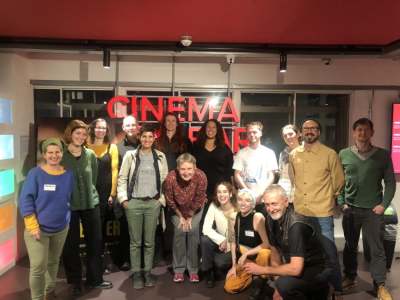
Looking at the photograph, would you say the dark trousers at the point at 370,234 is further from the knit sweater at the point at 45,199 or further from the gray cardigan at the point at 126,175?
the knit sweater at the point at 45,199

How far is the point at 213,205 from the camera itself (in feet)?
11.3

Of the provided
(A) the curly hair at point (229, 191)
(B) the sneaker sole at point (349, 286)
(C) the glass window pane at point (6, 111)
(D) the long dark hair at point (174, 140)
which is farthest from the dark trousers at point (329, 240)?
(C) the glass window pane at point (6, 111)

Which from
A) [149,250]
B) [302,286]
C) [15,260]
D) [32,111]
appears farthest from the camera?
[32,111]

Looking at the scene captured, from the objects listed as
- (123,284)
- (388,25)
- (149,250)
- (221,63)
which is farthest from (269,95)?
(123,284)

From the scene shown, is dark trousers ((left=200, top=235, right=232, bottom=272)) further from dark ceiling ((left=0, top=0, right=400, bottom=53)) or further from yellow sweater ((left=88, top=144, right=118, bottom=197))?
dark ceiling ((left=0, top=0, right=400, bottom=53))

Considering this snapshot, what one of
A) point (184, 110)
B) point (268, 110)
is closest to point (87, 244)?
point (184, 110)

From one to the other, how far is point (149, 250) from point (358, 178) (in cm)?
202

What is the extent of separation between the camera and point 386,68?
14.5 feet

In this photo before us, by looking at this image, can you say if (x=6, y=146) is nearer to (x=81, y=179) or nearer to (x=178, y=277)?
(x=81, y=179)

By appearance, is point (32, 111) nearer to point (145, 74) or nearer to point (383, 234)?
point (145, 74)

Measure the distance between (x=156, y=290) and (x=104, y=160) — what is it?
134cm

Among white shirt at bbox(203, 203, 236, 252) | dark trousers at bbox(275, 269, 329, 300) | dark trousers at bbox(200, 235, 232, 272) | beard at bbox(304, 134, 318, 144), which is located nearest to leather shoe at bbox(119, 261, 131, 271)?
dark trousers at bbox(200, 235, 232, 272)

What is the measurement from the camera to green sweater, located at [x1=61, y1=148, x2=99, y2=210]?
2984mm

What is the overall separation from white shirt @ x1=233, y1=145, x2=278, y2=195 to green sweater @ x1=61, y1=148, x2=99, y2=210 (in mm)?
1508
